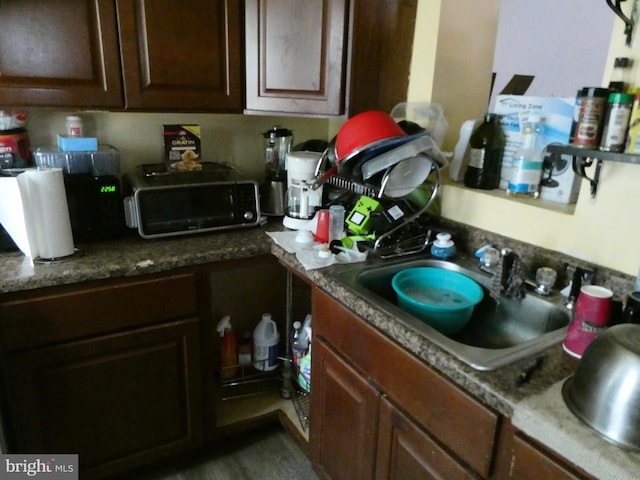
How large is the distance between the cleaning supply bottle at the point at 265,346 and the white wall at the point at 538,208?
2.96 ft

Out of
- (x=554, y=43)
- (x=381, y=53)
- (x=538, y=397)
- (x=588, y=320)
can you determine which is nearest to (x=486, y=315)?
(x=588, y=320)

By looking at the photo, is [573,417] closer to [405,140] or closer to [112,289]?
[405,140]

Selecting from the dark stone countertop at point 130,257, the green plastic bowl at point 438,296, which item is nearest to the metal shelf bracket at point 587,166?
the green plastic bowl at point 438,296

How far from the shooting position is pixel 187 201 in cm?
158

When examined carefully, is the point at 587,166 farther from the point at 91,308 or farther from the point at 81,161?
the point at 81,161

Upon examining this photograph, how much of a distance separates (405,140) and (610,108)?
46 cm

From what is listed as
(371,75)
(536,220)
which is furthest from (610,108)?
(371,75)

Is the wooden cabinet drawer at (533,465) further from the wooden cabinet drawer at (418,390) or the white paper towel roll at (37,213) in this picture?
the white paper towel roll at (37,213)

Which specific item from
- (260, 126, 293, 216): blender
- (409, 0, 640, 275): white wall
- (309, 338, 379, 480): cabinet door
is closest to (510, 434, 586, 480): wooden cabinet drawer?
(309, 338, 379, 480): cabinet door

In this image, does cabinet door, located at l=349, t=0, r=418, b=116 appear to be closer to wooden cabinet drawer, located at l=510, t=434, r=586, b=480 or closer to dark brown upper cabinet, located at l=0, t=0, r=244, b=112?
dark brown upper cabinet, located at l=0, t=0, r=244, b=112

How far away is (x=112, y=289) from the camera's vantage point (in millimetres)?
1328

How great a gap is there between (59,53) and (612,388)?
5.24 feet

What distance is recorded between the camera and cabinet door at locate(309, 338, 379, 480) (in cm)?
114

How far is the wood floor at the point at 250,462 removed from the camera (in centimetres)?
165
